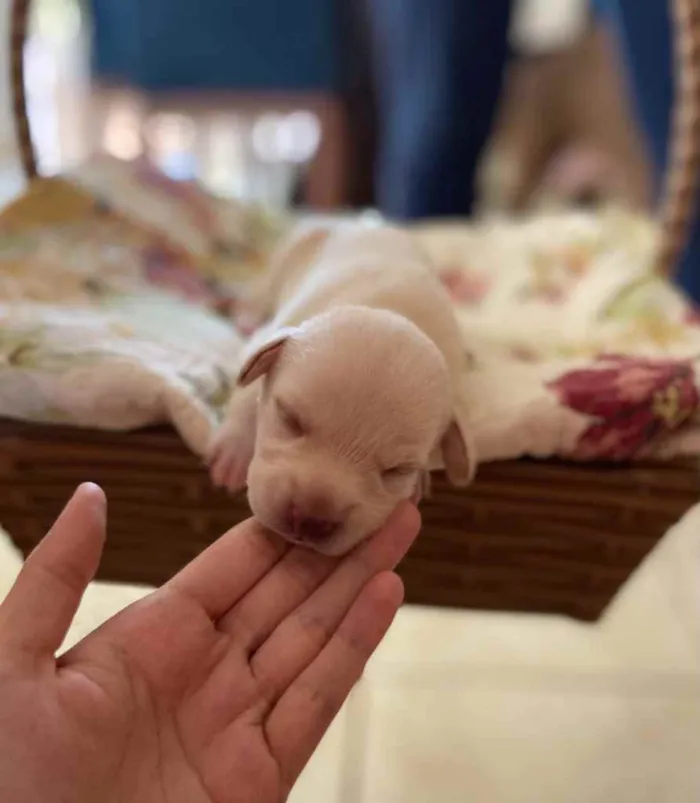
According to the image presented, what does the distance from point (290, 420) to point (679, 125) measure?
0.88 meters

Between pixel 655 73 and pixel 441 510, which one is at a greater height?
pixel 655 73

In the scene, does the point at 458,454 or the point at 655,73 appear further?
the point at 655,73

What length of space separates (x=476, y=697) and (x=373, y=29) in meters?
2.20

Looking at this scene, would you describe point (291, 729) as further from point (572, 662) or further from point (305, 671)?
point (572, 662)

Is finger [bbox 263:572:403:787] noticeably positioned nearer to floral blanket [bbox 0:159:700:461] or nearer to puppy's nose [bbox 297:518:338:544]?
puppy's nose [bbox 297:518:338:544]

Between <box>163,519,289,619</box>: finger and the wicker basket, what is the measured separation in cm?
12

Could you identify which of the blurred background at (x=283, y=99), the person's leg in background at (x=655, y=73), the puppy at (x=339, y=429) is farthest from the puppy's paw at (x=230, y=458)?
the blurred background at (x=283, y=99)

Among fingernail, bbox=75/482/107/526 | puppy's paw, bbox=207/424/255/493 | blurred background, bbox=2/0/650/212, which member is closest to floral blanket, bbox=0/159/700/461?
puppy's paw, bbox=207/424/255/493

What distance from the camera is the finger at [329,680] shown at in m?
0.69

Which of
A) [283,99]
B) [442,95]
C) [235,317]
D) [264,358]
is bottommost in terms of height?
[283,99]

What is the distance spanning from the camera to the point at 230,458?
34.3 inches

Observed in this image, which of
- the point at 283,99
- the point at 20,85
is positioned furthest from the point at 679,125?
the point at 283,99

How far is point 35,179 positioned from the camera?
1327 mm

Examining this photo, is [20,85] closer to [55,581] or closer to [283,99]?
[55,581]
